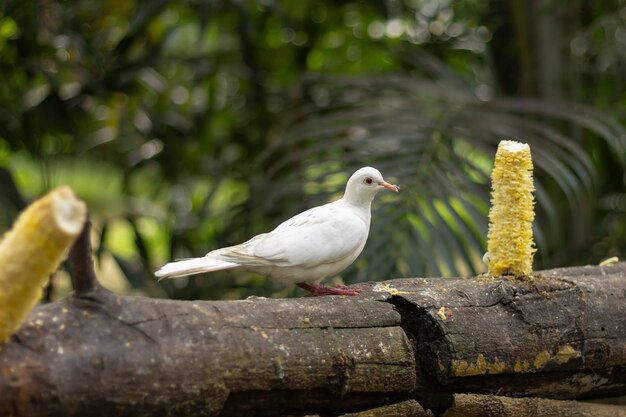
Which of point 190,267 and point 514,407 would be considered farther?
point 514,407

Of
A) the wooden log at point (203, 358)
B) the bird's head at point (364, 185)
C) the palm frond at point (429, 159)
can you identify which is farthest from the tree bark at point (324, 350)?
the palm frond at point (429, 159)

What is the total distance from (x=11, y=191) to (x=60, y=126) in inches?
24.1

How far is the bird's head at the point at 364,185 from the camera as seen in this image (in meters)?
2.07

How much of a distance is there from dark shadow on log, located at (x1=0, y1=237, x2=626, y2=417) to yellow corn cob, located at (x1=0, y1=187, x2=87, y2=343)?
68 millimetres

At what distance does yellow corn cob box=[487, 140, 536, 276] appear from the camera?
2.02 meters

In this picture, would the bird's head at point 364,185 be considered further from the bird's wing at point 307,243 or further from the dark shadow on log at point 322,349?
the dark shadow on log at point 322,349

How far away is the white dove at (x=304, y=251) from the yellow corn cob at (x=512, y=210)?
1.07ft

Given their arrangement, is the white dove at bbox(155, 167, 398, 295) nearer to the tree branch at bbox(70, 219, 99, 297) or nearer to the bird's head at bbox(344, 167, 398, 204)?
the bird's head at bbox(344, 167, 398, 204)

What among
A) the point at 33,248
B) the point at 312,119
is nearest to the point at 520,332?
the point at 33,248

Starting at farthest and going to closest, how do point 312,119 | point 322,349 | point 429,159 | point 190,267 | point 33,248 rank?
point 312,119, point 429,159, point 190,267, point 322,349, point 33,248

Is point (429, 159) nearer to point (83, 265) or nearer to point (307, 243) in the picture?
point (307, 243)

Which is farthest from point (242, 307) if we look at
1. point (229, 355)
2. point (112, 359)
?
point (112, 359)

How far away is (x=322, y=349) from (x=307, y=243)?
0.31 m

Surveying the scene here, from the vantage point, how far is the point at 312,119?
3.74m
